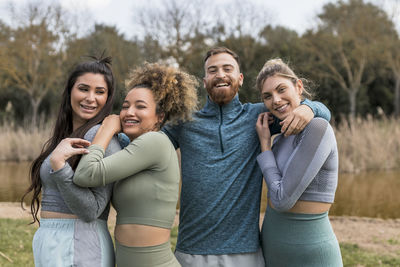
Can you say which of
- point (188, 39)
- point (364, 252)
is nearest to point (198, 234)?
point (364, 252)

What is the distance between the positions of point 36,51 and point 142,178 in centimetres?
2047

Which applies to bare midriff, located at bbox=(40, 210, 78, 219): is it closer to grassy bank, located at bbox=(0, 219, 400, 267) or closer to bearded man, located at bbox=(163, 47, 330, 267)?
bearded man, located at bbox=(163, 47, 330, 267)

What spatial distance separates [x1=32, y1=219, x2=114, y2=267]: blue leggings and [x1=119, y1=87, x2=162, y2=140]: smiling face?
553mm

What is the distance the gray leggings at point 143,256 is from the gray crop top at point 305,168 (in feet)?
2.28

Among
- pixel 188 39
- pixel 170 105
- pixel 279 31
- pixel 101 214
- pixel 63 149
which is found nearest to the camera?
pixel 63 149

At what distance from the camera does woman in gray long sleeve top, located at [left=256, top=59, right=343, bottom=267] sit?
2.27 meters

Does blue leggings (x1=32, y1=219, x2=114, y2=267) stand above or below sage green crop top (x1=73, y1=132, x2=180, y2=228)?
below

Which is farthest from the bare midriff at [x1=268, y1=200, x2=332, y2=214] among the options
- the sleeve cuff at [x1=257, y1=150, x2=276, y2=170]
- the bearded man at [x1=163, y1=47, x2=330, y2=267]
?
the bearded man at [x1=163, y1=47, x2=330, y2=267]

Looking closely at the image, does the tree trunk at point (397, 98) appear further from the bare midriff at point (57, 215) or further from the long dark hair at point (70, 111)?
the bare midriff at point (57, 215)

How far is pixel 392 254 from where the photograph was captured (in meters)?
4.97

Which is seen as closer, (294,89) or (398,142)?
(294,89)

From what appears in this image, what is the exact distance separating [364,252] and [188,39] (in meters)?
16.9

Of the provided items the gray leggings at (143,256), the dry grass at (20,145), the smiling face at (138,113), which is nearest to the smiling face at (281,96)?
the smiling face at (138,113)

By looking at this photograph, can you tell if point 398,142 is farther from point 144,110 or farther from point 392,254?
point 144,110
